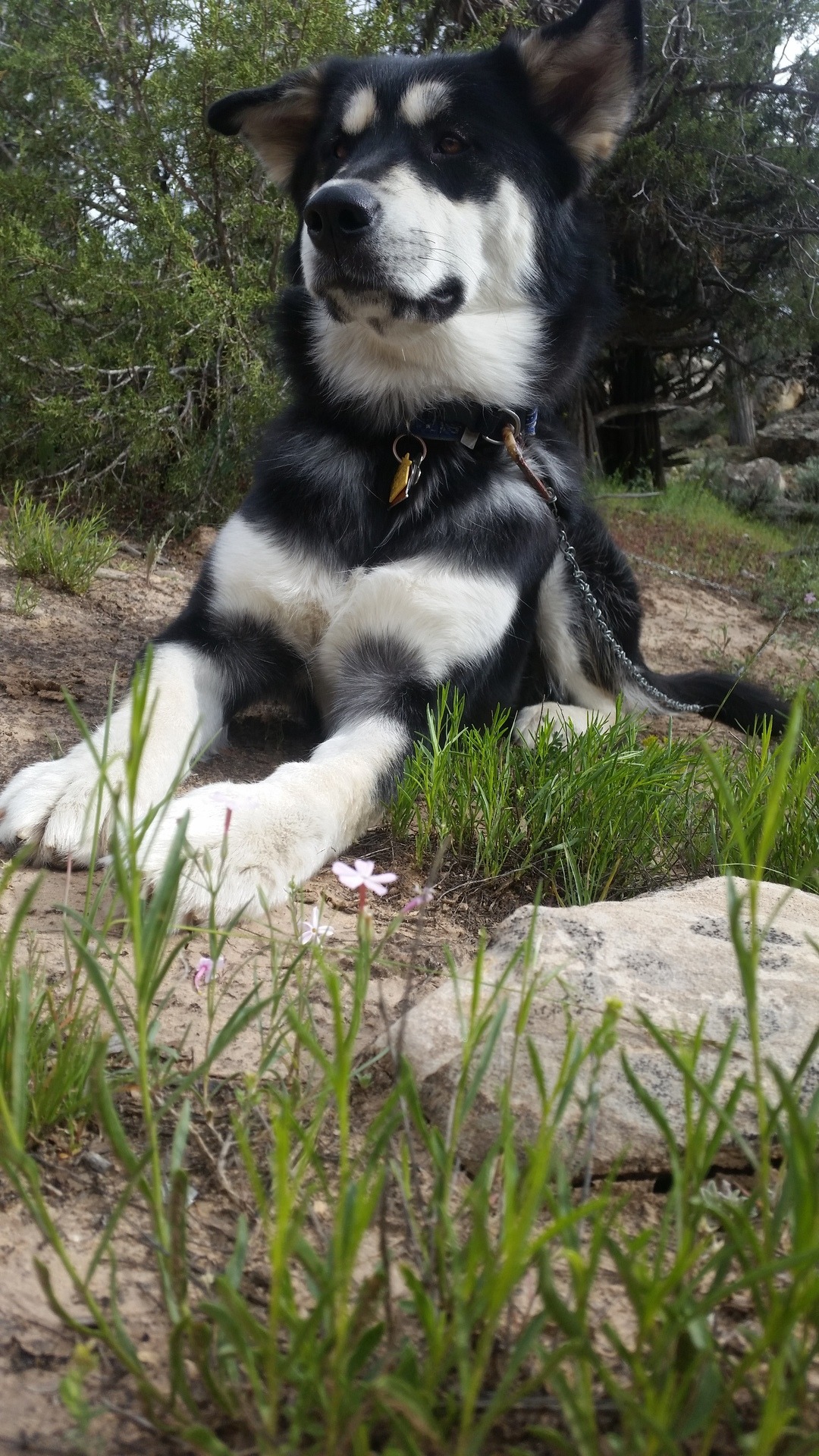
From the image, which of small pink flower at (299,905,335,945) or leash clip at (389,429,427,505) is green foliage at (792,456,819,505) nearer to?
leash clip at (389,429,427,505)

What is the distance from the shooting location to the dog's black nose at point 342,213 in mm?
2678

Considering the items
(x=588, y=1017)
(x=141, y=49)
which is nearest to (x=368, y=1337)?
(x=588, y=1017)

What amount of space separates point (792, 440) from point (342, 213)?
1567 centimetres

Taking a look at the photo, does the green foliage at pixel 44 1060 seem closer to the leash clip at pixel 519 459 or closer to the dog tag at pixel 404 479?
the dog tag at pixel 404 479

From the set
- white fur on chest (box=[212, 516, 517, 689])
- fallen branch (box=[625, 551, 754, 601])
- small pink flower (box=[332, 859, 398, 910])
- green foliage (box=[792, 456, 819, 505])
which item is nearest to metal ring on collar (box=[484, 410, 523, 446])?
white fur on chest (box=[212, 516, 517, 689])

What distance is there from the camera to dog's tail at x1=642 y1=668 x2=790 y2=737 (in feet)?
13.1

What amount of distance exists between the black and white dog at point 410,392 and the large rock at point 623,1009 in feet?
2.92

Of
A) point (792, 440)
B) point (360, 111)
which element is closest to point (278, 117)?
point (360, 111)

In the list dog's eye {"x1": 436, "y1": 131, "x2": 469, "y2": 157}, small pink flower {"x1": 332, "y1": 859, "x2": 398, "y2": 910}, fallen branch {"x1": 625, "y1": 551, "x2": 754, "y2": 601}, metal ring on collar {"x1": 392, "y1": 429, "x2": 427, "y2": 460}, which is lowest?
fallen branch {"x1": 625, "y1": 551, "x2": 754, "y2": 601}

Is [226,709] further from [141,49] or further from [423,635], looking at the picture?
[141,49]

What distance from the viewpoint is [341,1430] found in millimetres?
760

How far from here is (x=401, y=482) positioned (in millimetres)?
2898

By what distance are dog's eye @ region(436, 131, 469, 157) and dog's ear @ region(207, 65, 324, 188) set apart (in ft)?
1.96

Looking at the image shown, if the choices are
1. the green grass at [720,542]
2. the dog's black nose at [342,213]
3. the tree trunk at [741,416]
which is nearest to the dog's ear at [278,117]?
the dog's black nose at [342,213]
